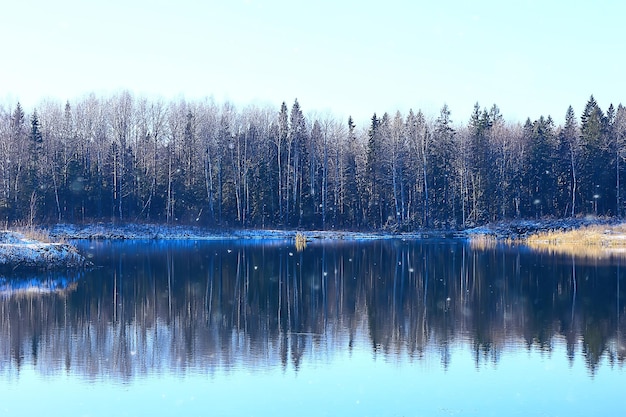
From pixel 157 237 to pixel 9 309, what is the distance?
41135 millimetres

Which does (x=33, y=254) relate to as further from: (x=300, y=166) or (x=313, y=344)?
(x=300, y=166)

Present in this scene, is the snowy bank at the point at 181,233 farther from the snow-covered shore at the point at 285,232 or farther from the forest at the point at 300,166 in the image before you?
the forest at the point at 300,166

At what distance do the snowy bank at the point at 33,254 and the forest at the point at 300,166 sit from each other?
112 ft

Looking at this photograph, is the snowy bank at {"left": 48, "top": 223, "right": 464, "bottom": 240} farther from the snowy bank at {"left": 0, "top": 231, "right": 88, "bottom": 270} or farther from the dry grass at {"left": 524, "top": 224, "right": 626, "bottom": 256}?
the snowy bank at {"left": 0, "top": 231, "right": 88, "bottom": 270}

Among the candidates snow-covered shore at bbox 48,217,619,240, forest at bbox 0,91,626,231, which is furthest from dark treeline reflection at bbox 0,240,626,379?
forest at bbox 0,91,626,231

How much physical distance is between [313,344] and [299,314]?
4380 mm

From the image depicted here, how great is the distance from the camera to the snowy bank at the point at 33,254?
2977 centimetres

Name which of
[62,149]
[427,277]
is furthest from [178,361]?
[62,149]

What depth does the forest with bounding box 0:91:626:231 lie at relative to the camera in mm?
70625

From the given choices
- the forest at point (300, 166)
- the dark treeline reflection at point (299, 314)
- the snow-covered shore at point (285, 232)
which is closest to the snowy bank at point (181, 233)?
the snow-covered shore at point (285, 232)

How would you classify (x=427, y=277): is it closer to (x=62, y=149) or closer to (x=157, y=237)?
(x=157, y=237)

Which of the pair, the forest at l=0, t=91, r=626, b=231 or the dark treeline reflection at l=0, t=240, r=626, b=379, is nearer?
the dark treeline reflection at l=0, t=240, r=626, b=379

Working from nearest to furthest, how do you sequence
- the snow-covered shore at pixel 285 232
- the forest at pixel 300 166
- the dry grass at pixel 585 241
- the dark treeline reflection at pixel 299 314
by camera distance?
the dark treeline reflection at pixel 299 314 → the dry grass at pixel 585 241 → the snow-covered shore at pixel 285 232 → the forest at pixel 300 166

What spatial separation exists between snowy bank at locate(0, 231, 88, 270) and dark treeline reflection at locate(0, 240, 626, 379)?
1514 millimetres
